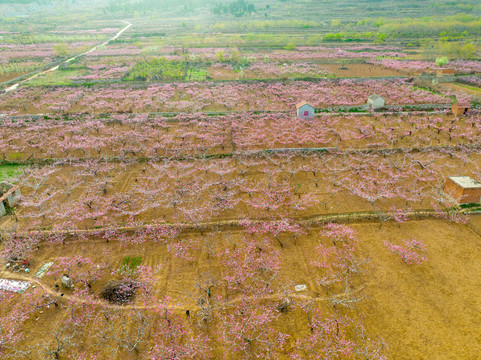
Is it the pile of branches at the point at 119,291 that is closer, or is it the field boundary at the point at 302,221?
the pile of branches at the point at 119,291

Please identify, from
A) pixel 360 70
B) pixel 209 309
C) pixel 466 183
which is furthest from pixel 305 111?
pixel 360 70

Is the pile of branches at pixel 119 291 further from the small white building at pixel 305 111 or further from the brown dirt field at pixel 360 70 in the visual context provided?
the brown dirt field at pixel 360 70

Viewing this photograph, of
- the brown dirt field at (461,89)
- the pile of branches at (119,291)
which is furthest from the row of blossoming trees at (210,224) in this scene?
the brown dirt field at (461,89)

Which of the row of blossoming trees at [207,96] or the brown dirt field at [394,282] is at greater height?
the row of blossoming trees at [207,96]

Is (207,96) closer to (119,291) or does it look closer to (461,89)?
(119,291)

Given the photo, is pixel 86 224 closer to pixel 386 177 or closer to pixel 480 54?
pixel 386 177
